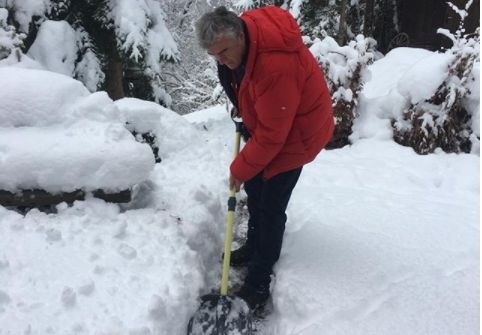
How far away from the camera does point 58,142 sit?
2832 millimetres

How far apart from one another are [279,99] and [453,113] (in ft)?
11.2

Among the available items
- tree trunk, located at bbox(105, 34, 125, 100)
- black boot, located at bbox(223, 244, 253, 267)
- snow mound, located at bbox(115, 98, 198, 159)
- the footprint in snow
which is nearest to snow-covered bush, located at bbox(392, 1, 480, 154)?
snow mound, located at bbox(115, 98, 198, 159)

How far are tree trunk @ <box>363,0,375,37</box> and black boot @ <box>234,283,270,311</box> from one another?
8.75m

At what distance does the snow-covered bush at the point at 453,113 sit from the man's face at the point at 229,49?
3270 mm

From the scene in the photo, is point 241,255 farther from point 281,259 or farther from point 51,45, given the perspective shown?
point 51,45

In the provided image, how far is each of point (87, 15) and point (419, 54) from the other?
16.4 ft

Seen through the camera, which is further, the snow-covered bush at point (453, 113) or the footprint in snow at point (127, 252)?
the snow-covered bush at point (453, 113)

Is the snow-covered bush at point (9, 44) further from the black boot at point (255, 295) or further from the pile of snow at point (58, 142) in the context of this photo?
the black boot at point (255, 295)

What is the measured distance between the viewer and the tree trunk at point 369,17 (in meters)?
9.95

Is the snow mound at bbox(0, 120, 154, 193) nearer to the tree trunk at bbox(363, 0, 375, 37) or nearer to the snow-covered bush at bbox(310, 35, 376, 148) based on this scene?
the snow-covered bush at bbox(310, 35, 376, 148)

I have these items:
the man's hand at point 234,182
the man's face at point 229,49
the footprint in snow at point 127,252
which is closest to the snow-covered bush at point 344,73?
the man's hand at point 234,182

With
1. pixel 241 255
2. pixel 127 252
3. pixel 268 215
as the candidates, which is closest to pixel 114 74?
pixel 241 255

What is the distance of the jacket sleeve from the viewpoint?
6.69ft

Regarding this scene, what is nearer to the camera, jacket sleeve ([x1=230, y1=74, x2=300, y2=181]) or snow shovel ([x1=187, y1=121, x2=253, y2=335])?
jacket sleeve ([x1=230, y1=74, x2=300, y2=181])
